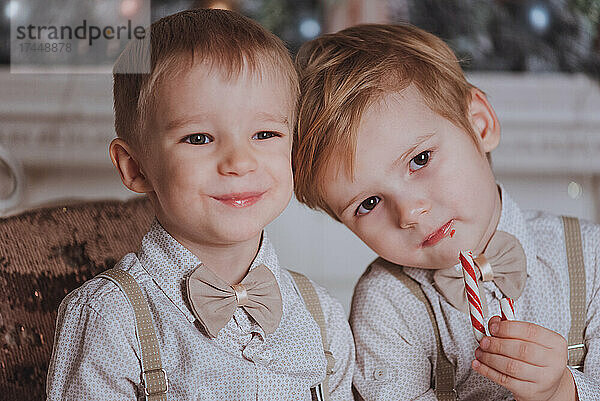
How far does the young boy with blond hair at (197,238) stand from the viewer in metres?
0.79

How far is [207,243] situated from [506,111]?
108cm

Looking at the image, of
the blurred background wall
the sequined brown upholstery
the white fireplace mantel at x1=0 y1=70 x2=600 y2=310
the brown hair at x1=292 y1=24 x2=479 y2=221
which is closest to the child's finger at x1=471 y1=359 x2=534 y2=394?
the brown hair at x1=292 y1=24 x2=479 y2=221

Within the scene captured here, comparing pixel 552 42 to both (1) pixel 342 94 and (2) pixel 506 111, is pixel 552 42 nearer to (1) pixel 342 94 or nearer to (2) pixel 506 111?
(2) pixel 506 111

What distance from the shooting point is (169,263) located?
862 mm

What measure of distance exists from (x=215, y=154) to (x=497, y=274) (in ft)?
1.41

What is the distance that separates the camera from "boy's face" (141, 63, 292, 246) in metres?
0.79

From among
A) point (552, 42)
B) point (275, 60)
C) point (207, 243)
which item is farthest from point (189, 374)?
point (552, 42)

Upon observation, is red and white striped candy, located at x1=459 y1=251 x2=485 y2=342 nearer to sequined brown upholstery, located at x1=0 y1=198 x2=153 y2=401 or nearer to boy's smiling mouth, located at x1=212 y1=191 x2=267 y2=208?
boy's smiling mouth, located at x1=212 y1=191 x2=267 y2=208

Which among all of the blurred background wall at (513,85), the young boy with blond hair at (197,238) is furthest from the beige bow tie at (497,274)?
the blurred background wall at (513,85)

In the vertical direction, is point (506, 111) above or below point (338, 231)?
above

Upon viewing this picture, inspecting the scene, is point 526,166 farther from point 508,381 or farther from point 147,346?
point 147,346

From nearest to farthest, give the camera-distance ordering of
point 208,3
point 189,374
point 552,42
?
point 189,374, point 208,3, point 552,42

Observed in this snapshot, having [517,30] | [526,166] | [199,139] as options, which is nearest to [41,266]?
[199,139]

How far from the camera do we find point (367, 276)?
1.06 meters
